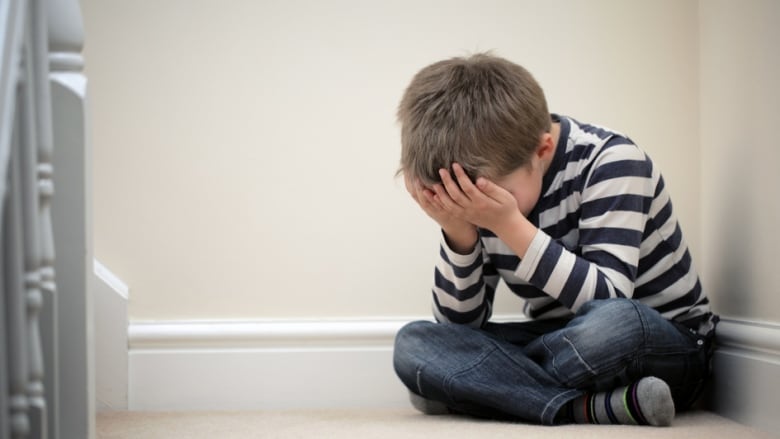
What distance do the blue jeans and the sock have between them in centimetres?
1

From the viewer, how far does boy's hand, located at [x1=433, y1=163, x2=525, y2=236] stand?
1.00 meters

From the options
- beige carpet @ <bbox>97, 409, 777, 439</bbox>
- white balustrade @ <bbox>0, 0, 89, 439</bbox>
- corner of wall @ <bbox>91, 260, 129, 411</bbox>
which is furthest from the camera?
corner of wall @ <bbox>91, 260, 129, 411</bbox>

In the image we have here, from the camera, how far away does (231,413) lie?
1.23 meters

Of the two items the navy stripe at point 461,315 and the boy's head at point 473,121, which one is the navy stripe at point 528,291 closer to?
the navy stripe at point 461,315

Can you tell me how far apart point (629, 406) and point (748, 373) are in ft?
0.66

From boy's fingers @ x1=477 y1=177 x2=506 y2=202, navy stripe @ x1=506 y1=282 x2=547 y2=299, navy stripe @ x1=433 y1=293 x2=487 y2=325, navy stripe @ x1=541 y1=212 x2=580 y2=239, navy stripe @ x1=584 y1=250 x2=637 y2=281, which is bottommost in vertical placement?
navy stripe @ x1=433 y1=293 x2=487 y2=325

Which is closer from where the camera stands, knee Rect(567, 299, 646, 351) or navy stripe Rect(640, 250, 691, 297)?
knee Rect(567, 299, 646, 351)

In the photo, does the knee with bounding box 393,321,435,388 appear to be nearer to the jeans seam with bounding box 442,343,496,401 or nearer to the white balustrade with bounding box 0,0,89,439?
the jeans seam with bounding box 442,343,496,401

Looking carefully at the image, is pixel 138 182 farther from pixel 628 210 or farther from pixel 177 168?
pixel 628 210

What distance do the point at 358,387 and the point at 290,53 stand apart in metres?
0.55

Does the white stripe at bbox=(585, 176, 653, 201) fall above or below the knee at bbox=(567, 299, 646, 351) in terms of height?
above

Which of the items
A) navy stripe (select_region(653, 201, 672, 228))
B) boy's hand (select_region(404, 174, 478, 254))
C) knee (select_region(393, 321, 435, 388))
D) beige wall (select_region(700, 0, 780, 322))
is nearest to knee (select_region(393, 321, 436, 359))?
knee (select_region(393, 321, 435, 388))

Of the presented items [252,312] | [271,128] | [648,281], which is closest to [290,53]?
[271,128]

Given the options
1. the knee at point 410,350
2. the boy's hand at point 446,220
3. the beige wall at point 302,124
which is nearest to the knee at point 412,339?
the knee at point 410,350
